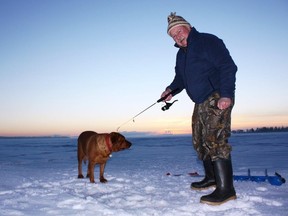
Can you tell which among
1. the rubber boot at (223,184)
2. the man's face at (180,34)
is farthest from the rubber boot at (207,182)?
the man's face at (180,34)

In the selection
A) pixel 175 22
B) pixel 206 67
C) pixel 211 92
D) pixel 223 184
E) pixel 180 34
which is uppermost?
pixel 175 22

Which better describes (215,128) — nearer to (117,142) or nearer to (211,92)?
(211,92)

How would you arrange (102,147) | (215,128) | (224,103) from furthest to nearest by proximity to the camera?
(102,147), (215,128), (224,103)

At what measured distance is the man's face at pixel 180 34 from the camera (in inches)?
138

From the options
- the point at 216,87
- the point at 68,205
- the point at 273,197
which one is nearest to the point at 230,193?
the point at 273,197

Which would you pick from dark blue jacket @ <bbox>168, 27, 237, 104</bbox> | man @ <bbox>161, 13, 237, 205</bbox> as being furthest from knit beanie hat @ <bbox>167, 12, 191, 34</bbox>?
dark blue jacket @ <bbox>168, 27, 237, 104</bbox>

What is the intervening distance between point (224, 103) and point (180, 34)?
105 cm

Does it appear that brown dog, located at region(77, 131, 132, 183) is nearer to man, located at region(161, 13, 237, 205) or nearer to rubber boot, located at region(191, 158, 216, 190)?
rubber boot, located at region(191, 158, 216, 190)

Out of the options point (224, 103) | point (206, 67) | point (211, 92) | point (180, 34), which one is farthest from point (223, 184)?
point (180, 34)

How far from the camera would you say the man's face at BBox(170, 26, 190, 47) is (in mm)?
3496

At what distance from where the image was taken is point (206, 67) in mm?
3443

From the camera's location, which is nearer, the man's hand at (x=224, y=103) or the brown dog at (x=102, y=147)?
the man's hand at (x=224, y=103)

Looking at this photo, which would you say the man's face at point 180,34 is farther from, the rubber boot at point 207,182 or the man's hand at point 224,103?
the rubber boot at point 207,182

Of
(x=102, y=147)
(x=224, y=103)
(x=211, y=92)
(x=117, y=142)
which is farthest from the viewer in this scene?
(x=117, y=142)
